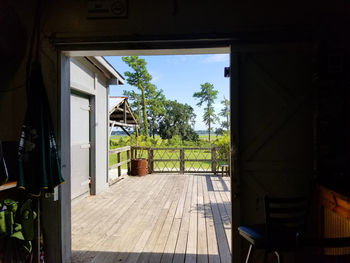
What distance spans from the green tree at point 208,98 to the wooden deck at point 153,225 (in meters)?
16.7

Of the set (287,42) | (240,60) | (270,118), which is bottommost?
(270,118)

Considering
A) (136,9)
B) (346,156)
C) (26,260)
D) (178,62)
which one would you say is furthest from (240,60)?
(178,62)

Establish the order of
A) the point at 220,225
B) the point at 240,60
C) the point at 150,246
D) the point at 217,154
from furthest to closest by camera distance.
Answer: the point at 217,154
the point at 220,225
the point at 150,246
the point at 240,60

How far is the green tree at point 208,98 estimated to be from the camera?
21094 millimetres

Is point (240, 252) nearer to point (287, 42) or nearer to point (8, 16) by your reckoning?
point (287, 42)

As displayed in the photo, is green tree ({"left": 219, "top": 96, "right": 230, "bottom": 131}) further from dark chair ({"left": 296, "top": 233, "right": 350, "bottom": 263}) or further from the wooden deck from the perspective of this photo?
dark chair ({"left": 296, "top": 233, "right": 350, "bottom": 263})

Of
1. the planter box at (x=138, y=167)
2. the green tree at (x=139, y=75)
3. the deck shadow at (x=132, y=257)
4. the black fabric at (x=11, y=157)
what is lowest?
the deck shadow at (x=132, y=257)

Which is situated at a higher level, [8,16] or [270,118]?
[8,16]

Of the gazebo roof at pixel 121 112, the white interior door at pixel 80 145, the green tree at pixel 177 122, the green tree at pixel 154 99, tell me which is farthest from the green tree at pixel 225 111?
the white interior door at pixel 80 145

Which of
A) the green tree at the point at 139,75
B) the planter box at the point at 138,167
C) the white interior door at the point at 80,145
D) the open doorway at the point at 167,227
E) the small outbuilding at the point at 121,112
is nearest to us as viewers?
the open doorway at the point at 167,227

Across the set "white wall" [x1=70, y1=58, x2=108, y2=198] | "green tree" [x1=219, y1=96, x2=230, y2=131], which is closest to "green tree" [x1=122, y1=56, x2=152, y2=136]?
"green tree" [x1=219, y1=96, x2=230, y2=131]

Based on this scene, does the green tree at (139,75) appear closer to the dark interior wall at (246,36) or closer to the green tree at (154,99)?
the green tree at (154,99)

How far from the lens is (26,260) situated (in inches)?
74.7

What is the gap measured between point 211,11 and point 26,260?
2803 millimetres
